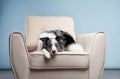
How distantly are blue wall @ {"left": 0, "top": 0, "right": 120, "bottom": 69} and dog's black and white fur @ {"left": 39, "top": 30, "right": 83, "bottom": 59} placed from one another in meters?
1.05

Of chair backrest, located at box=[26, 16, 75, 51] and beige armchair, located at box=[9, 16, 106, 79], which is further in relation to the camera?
chair backrest, located at box=[26, 16, 75, 51]

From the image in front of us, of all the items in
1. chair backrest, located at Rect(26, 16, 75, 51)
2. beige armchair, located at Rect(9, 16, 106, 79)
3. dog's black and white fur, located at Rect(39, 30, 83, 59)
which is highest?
chair backrest, located at Rect(26, 16, 75, 51)

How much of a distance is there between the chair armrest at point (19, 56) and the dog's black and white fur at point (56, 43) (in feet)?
0.67

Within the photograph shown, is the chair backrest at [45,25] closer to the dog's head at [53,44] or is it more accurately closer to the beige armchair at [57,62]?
the dog's head at [53,44]

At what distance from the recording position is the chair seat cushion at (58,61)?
7.02ft

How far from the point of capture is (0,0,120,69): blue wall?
11.8ft

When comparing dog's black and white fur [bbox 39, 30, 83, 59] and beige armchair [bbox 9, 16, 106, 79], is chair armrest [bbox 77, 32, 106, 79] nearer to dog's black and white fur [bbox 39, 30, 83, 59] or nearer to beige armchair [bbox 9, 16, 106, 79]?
beige armchair [bbox 9, 16, 106, 79]

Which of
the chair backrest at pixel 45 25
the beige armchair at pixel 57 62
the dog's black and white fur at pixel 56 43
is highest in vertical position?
the chair backrest at pixel 45 25

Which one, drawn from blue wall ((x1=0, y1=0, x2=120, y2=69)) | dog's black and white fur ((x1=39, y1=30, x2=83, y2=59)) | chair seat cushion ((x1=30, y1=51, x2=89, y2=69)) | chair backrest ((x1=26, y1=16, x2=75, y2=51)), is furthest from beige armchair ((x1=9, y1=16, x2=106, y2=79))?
blue wall ((x1=0, y1=0, x2=120, y2=69))

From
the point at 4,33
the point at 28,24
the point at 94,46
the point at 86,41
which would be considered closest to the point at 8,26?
the point at 4,33

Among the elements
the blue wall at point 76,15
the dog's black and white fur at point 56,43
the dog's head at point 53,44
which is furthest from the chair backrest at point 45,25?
the blue wall at point 76,15

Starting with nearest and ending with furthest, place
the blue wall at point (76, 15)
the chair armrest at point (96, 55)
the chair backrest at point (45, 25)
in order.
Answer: the chair armrest at point (96, 55) → the chair backrest at point (45, 25) → the blue wall at point (76, 15)

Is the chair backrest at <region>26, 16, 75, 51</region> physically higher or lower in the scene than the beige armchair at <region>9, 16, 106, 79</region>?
higher

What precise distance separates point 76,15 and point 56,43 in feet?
4.46
